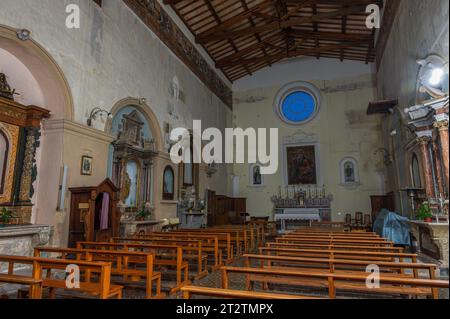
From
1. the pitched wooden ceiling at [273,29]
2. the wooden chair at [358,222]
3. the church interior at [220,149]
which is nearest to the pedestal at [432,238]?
the church interior at [220,149]

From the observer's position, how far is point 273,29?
13.6m

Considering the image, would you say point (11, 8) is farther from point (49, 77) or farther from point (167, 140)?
point (167, 140)

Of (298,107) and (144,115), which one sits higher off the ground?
(298,107)

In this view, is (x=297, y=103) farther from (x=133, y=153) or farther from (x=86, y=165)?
(x=86, y=165)

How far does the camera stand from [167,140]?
403 inches

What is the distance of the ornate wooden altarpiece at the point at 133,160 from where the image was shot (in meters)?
7.86

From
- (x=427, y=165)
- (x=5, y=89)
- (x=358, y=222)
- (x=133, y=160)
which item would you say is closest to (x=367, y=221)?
(x=358, y=222)

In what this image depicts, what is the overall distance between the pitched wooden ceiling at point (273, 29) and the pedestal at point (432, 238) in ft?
28.4

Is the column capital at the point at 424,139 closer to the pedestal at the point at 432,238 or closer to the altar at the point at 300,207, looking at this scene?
the pedestal at the point at 432,238

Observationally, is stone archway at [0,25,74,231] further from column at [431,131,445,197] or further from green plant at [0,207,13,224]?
column at [431,131,445,197]

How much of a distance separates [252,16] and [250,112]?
18.5 ft

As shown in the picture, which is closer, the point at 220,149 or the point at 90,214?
the point at 90,214

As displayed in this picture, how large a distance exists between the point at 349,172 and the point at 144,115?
1078 cm
